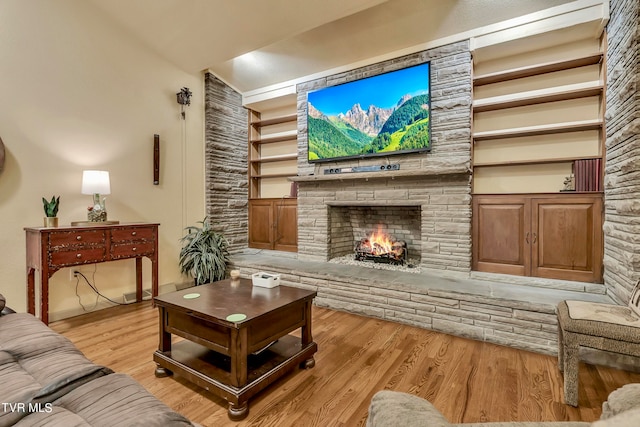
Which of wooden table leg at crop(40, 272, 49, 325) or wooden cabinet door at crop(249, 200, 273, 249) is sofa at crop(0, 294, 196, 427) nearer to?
wooden table leg at crop(40, 272, 49, 325)

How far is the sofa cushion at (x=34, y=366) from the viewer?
0.91 meters

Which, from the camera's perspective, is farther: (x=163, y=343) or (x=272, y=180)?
(x=272, y=180)

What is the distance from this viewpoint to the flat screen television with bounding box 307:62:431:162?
3.49m

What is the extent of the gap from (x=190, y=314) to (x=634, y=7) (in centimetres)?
355

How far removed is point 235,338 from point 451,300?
1.94 m

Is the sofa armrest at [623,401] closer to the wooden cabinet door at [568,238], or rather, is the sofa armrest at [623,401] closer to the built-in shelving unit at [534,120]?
the wooden cabinet door at [568,238]

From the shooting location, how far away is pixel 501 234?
323cm

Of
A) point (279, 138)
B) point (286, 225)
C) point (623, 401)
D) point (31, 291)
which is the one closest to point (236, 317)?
point (623, 401)

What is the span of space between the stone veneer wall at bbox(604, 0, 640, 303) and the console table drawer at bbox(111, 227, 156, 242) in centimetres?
412

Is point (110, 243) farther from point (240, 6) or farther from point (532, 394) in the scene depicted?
point (532, 394)

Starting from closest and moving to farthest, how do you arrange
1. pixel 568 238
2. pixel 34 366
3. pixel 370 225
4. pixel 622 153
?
pixel 34 366 → pixel 622 153 → pixel 568 238 → pixel 370 225

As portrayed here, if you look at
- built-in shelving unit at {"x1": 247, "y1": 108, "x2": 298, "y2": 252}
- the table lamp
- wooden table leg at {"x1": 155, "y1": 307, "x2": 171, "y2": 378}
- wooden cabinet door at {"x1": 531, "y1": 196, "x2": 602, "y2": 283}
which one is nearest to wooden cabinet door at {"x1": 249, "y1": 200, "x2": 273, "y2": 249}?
built-in shelving unit at {"x1": 247, "y1": 108, "x2": 298, "y2": 252}

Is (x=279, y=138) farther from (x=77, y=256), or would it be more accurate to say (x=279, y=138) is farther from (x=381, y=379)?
(x=381, y=379)

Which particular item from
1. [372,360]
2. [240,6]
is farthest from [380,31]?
[372,360]
